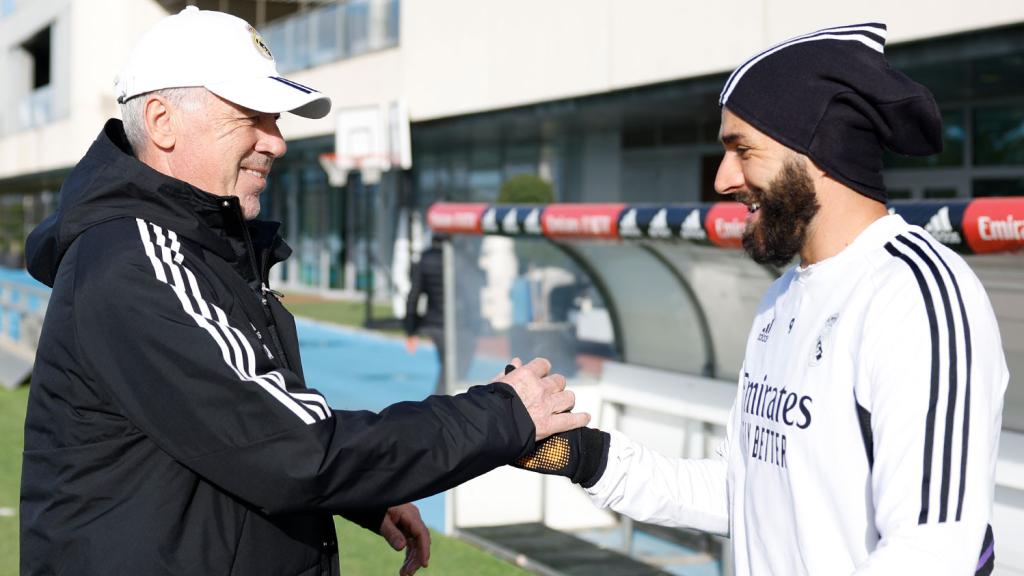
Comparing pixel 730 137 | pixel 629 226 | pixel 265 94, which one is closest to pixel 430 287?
pixel 629 226

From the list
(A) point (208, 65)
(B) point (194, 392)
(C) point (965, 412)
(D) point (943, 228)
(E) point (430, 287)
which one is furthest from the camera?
(E) point (430, 287)

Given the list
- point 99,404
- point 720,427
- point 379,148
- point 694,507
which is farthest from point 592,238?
point 379,148

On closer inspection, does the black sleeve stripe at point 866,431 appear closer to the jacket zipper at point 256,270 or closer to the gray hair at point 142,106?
the jacket zipper at point 256,270

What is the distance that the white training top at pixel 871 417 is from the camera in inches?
73.0

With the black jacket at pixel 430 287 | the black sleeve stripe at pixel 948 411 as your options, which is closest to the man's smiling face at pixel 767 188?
the black sleeve stripe at pixel 948 411

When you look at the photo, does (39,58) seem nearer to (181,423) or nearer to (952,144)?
(952,144)

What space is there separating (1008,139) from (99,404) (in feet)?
48.3

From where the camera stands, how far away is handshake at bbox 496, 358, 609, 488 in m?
2.43

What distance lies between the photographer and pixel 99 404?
220 centimetres

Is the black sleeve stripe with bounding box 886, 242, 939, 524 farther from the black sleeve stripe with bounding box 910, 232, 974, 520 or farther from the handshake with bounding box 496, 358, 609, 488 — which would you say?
the handshake with bounding box 496, 358, 609, 488

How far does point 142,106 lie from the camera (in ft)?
8.00

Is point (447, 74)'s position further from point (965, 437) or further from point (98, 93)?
point (98, 93)

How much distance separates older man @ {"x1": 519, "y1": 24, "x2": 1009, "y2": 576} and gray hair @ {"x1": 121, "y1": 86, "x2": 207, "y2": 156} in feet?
3.64

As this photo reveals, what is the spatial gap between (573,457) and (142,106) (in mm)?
1247
